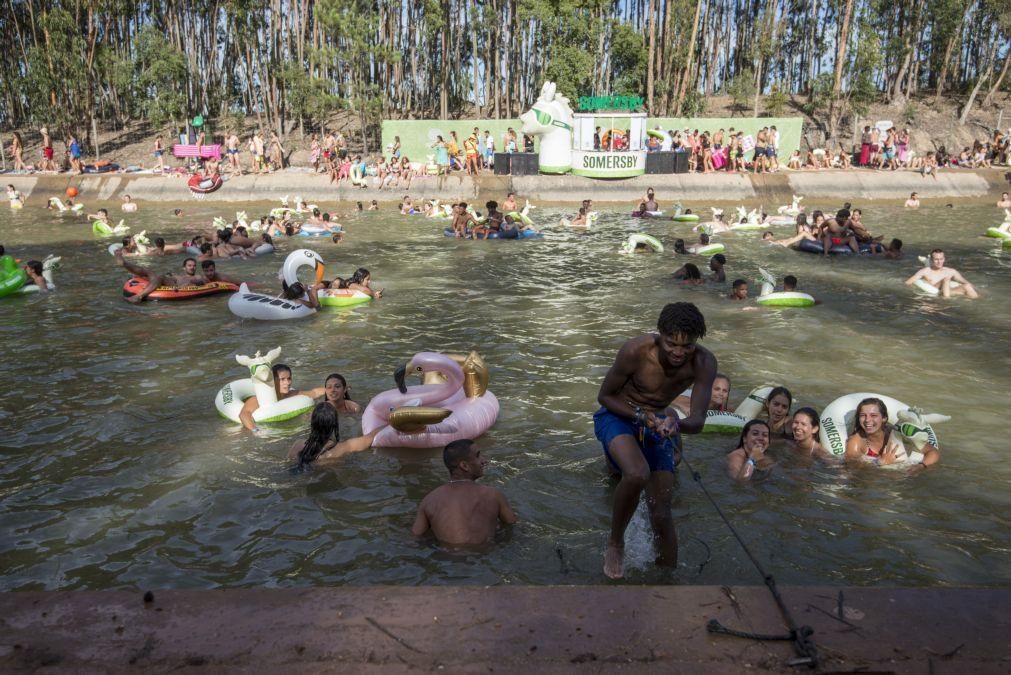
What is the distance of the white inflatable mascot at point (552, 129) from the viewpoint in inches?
1179

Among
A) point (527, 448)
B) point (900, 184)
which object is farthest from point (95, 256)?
point (900, 184)

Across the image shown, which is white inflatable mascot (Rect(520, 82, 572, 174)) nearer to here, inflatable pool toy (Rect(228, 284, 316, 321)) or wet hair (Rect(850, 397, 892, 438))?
inflatable pool toy (Rect(228, 284, 316, 321))

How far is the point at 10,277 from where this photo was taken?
14.8m

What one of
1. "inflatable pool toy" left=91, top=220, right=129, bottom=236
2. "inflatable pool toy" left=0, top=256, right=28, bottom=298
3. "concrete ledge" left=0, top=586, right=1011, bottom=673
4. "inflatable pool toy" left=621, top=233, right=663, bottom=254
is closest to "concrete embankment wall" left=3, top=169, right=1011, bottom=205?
"inflatable pool toy" left=91, top=220, right=129, bottom=236

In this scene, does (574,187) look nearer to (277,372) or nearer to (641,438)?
(277,372)

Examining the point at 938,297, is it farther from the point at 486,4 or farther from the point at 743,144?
the point at 486,4

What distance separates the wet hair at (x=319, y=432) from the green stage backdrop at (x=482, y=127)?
88.5ft

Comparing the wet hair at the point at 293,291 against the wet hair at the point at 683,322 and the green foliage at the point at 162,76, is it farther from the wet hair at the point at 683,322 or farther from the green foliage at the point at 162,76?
the green foliage at the point at 162,76

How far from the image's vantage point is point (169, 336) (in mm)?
12406

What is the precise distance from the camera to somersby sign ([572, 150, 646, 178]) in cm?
2984

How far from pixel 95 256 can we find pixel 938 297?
60.5 ft

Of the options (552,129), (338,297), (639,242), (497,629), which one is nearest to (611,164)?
(552,129)

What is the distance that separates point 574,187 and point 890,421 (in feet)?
75.4

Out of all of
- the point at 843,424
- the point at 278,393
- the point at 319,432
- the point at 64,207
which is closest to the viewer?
the point at 319,432
